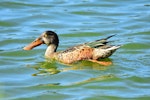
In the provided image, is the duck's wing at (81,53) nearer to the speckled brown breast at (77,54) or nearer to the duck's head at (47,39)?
the speckled brown breast at (77,54)

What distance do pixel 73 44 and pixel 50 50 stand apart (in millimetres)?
1167

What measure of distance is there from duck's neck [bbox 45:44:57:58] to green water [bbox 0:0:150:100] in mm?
180

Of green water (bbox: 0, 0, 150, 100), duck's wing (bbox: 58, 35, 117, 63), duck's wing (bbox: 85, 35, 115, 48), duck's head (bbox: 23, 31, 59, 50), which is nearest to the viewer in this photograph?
green water (bbox: 0, 0, 150, 100)

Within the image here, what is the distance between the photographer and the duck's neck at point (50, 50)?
459 inches

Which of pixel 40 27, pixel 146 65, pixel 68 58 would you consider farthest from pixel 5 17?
pixel 146 65

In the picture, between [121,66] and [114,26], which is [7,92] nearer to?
[121,66]

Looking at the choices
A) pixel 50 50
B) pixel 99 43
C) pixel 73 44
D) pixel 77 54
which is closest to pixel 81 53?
pixel 77 54

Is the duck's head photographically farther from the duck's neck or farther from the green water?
the green water

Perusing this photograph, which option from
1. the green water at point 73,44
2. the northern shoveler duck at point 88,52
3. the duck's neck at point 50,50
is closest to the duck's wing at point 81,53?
the northern shoveler duck at point 88,52

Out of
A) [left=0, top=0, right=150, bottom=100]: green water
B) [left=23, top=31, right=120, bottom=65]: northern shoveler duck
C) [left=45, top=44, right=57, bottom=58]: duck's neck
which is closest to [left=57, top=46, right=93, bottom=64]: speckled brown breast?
[left=23, top=31, right=120, bottom=65]: northern shoveler duck

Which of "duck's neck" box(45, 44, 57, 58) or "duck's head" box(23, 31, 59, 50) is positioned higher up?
"duck's head" box(23, 31, 59, 50)

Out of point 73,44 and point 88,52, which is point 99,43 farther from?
point 73,44

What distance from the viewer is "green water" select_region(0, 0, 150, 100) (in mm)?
9539

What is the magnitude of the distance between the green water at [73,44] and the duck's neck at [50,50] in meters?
0.18
